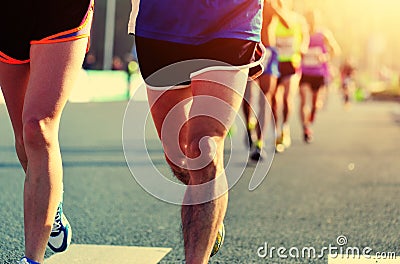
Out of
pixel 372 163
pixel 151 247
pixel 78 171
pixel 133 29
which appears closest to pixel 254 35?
pixel 133 29

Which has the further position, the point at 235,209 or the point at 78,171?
the point at 78,171

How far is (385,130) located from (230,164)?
7.90 m

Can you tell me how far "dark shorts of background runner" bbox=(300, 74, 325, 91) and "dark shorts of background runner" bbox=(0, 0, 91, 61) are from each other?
32.6 feet

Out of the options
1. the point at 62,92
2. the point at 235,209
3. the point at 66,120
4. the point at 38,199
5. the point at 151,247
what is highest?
the point at 62,92

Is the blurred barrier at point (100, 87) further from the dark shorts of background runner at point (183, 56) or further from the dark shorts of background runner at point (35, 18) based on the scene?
the dark shorts of background runner at point (35, 18)

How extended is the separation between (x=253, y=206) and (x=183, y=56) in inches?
100

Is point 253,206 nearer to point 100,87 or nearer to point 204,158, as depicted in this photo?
point 204,158

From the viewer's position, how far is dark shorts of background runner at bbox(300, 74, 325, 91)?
12836mm

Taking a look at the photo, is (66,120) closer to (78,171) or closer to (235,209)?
(78,171)

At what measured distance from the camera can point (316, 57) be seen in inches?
510

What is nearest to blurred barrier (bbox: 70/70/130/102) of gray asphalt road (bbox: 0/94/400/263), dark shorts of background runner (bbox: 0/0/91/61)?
gray asphalt road (bbox: 0/94/400/263)

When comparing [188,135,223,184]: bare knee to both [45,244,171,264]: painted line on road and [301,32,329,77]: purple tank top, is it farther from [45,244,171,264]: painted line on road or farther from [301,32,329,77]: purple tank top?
[301,32,329,77]: purple tank top

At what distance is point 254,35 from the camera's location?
323 centimetres

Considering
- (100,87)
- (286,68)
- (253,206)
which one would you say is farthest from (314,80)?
(100,87)
